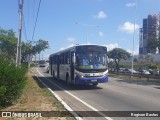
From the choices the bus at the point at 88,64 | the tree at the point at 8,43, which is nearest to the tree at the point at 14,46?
the tree at the point at 8,43

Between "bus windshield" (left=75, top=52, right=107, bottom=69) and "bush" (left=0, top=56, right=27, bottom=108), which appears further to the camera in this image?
"bus windshield" (left=75, top=52, right=107, bottom=69)

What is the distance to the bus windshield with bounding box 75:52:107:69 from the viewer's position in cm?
2434

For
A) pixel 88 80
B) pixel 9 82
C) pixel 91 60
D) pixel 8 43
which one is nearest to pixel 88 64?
pixel 91 60

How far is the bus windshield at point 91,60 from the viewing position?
2434 cm

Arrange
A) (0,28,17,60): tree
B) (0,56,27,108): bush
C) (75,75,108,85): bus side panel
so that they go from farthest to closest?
1. (0,28,17,60): tree
2. (75,75,108,85): bus side panel
3. (0,56,27,108): bush

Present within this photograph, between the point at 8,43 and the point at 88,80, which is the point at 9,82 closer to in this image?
the point at 88,80

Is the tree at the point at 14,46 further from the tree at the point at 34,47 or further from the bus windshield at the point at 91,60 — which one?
the bus windshield at the point at 91,60

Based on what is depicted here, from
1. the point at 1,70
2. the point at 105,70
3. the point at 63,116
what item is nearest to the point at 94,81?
the point at 105,70

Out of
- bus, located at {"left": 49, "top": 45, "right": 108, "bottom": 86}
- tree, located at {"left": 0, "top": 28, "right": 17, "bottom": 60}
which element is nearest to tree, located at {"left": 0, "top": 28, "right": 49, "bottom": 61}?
tree, located at {"left": 0, "top": 28, "right": 17, "bottom": 60}

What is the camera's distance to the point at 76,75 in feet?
80.5

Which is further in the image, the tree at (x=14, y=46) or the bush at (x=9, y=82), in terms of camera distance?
the tree at (x=14, y=46)

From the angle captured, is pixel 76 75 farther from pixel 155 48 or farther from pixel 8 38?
pixel 8 38

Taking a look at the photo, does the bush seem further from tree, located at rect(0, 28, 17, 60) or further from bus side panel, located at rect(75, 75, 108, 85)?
tree, located at rect(0, 28, 17, 60)

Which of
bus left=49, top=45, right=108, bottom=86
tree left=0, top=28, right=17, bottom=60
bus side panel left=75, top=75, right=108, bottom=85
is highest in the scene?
tree left=0, top=28, right=17, bottom=60
